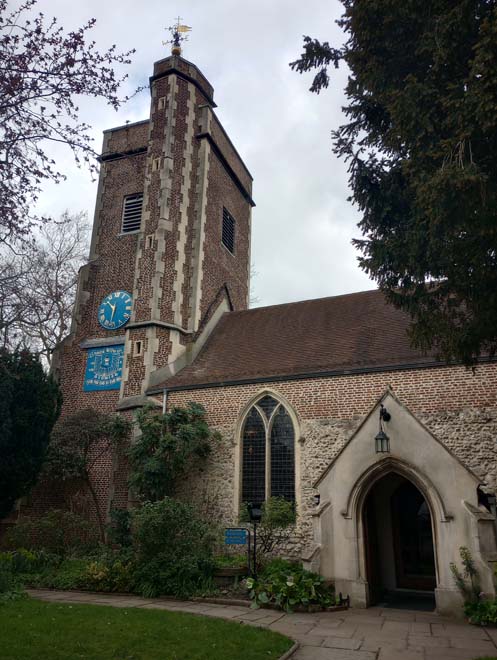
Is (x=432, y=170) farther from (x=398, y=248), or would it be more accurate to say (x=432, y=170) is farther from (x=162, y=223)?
(x=162, y=223)

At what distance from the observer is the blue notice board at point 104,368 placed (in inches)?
682

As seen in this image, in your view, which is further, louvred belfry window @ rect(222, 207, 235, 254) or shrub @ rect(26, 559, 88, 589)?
louvred belfry window @ rect(222, 207, 235, 254)

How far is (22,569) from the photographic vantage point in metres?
12.6

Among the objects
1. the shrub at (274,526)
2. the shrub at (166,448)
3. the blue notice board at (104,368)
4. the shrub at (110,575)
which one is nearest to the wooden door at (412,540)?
the shrub at (274,526)

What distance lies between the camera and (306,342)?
16016 mm

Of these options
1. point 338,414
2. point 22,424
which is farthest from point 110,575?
point 338,414

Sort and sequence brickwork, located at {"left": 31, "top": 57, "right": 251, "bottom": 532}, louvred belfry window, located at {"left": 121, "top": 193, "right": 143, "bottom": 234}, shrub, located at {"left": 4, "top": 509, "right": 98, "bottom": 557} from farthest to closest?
1. louvred belfry window, located at {"left": 121, "top": 193, "right": 143, "bottom": 234}
2. brickwork, located at {"left": 31, "top": 57, "right": 251, "bottom": 532}
3. shrub, located at {"left": 4, "top": 509, "right": 98, "bottom": 557}

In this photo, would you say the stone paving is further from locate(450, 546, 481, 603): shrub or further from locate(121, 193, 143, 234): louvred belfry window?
locate(121, 193, 143, 234): louvred belfry window

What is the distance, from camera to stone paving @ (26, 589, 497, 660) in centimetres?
682

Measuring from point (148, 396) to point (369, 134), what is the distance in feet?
33.9

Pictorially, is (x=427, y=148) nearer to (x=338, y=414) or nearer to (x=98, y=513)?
(x=338, y=414)

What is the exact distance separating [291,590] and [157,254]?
11866mm

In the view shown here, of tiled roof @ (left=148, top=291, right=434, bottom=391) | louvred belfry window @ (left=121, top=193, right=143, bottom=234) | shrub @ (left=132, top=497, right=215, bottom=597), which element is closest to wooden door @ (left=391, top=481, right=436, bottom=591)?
tiled roof @ (left=148, top=291, right=434, bottom=391)

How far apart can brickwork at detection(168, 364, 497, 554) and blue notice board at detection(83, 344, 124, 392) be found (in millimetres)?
2555
